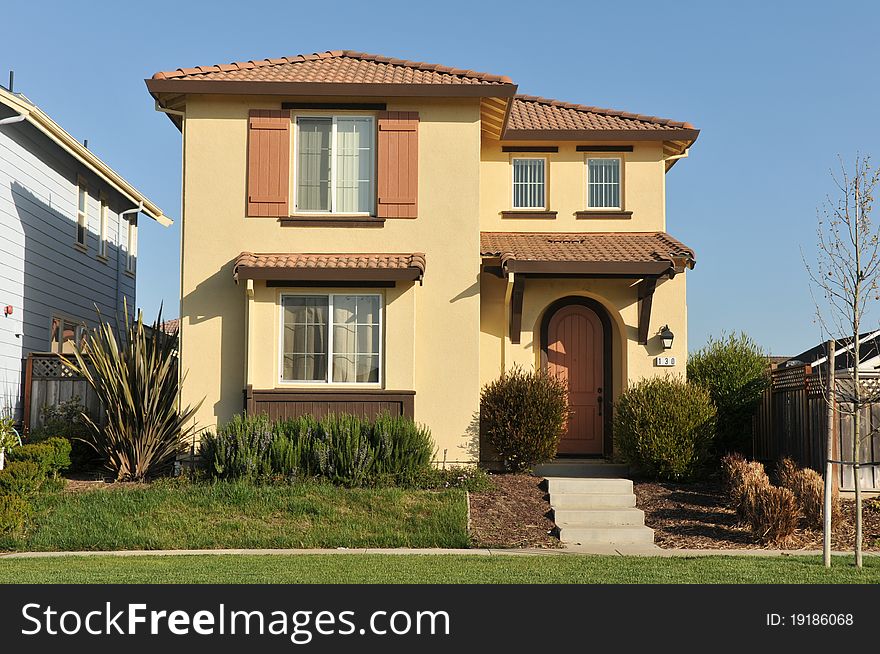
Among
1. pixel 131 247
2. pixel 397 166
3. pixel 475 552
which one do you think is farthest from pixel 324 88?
pixel 131 247

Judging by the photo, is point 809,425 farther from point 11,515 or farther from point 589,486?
point 11,515

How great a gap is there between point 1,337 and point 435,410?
814cm

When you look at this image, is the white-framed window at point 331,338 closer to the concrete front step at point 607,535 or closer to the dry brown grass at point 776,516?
the concrete front step at point 607,535

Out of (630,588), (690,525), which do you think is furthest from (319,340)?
(630,588)

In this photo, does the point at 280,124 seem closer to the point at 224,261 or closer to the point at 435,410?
the point at 224,261

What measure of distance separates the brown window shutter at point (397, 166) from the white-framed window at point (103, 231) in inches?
408

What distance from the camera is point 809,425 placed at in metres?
15.2

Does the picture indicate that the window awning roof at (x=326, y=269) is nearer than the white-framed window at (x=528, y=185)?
Yes

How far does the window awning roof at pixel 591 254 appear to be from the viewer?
51.5ft

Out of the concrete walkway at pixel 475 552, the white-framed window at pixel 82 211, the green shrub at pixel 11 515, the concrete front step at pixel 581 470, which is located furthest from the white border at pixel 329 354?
the white-framed window at pixel 82 211

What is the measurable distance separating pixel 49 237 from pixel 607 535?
13.1 metres

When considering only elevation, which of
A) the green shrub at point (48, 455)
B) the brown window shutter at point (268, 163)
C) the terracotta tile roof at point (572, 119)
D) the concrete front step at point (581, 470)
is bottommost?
the concrete front step at point (581, 470)

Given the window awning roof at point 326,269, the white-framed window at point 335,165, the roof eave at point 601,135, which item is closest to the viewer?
the window awning roof at point 326,269

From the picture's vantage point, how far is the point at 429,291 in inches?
620
